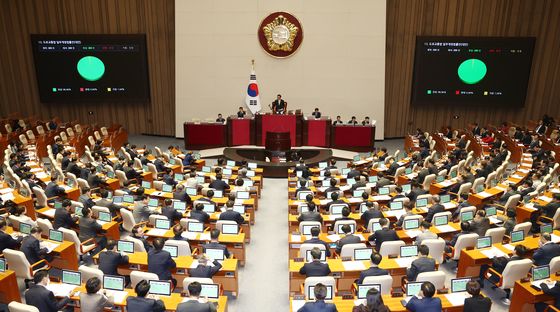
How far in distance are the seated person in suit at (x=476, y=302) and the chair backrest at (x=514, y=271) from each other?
1509 millimetres

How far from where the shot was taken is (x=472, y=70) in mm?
21359

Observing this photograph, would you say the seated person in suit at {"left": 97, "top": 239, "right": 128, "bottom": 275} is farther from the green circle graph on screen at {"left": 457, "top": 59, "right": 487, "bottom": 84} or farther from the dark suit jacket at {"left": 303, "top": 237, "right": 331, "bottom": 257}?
the green circle graph on screen at {"left": 457, "top": 59, "right": 487, "bottom": 84}

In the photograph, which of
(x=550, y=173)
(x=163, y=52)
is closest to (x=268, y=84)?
(x=163, y=52)

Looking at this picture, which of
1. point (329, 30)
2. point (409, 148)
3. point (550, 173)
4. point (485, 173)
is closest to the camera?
point (550, 173)

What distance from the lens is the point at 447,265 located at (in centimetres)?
957

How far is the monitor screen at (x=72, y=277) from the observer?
7020 millimetres

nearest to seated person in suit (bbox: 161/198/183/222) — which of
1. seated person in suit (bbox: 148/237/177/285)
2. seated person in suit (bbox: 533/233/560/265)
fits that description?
seated person in suit (bbox: 148/237/177/285)

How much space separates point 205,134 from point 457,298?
1504 centimetres

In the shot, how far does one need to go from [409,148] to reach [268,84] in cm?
735

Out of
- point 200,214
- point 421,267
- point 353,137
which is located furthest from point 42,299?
point 353,137

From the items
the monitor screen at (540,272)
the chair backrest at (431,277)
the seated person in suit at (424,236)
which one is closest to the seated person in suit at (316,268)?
the chair backrest at (431,277)

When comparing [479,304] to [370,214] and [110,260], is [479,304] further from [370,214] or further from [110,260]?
[110,260]

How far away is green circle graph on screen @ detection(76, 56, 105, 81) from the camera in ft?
71.6

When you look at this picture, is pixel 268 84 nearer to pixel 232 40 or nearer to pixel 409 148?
pixel 232 40
